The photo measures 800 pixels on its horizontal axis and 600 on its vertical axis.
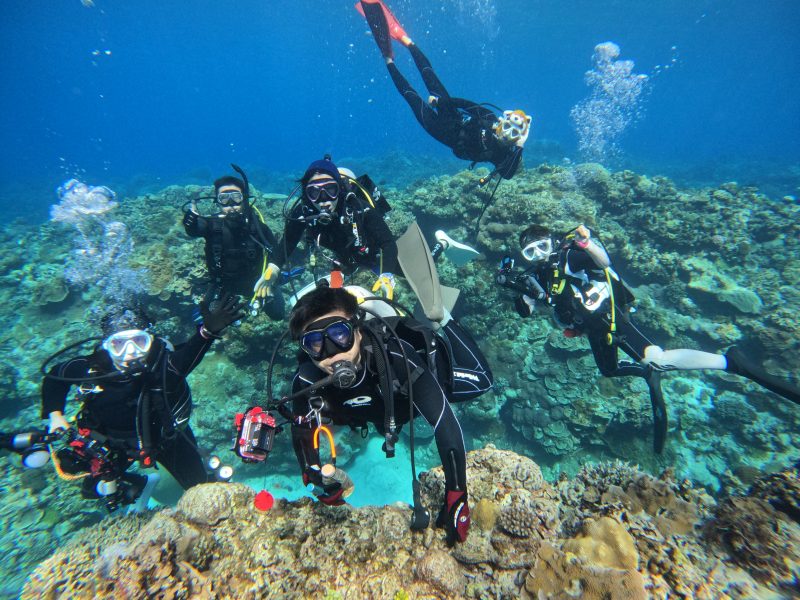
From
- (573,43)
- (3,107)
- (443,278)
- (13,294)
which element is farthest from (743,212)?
(3,107)

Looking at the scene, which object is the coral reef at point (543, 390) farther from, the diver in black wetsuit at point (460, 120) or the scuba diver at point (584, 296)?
the scuba diver at point (584, 296)

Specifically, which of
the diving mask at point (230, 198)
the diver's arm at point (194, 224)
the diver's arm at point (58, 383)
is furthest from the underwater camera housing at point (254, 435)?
the diving mask at point (230, 198)

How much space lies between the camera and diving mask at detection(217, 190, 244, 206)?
6.82m

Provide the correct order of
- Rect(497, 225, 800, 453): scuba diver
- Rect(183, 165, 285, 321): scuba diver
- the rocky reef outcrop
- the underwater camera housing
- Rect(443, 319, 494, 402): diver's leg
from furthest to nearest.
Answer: Rect(183, 165, 285, 321): scuba diver → Rect(497, 225, 800, 453): scuba diver → Rect(443, 319, 494, 402): diver's leg → the underwater camera housing → the rocky reef outcrop

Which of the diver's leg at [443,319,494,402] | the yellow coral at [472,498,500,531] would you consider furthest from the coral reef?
the diver's leg at [443,319,494,402]

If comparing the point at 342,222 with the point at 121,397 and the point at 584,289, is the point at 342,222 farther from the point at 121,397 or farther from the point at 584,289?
the point at 584,289

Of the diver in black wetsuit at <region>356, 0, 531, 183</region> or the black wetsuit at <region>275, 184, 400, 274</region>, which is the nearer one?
the black wetsuit at <region>275, 184, 400, 274</region>

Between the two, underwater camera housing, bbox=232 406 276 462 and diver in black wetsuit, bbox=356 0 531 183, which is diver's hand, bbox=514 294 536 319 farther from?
underwater camera housing, bbox=232 406 276 462

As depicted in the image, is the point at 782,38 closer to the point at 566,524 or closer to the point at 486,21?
the point at 486,21

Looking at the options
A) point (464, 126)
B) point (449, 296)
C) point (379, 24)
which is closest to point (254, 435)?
point (449, 296)

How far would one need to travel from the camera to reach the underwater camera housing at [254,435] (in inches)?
98.3

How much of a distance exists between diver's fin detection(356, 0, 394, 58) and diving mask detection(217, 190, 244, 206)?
8687 mm

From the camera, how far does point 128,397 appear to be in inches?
163

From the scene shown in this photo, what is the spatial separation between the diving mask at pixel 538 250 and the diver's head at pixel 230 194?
5.72 m
